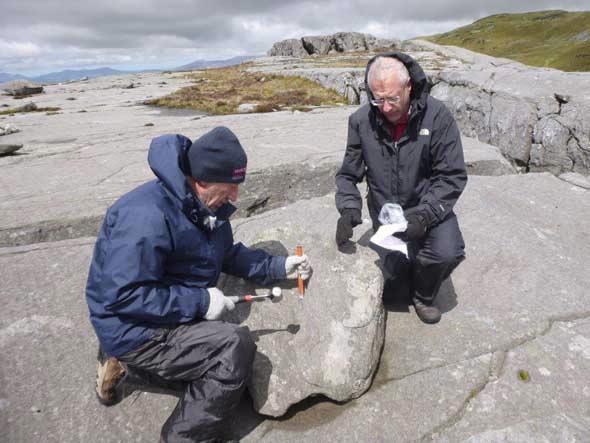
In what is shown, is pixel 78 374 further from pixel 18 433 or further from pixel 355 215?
pixel 355 215

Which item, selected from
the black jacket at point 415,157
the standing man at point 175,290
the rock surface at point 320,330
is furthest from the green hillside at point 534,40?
the standing man at point 175,290

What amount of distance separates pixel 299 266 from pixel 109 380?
65.4 inches

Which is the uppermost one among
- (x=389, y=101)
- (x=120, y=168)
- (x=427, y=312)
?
(x=389, y=101)

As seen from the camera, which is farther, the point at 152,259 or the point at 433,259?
the point at 433,259

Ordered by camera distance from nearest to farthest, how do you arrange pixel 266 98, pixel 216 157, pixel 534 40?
pixel 216 157, pixel 266 98, pixel 534 40

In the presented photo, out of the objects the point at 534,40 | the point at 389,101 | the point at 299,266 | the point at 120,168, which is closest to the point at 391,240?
the point at 299,266

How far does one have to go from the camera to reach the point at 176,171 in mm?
2449

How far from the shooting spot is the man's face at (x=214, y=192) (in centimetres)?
262

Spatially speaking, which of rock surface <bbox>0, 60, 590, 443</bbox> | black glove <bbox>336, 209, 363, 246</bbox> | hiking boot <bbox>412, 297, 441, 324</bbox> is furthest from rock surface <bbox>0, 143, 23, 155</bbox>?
hiking boot <bbox>412, 297, 441, 324</bbox>

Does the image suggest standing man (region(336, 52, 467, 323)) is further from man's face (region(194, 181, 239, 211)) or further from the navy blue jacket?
the navy blue jacket

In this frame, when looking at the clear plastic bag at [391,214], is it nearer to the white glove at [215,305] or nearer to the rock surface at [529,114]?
the white glove at [215,305]

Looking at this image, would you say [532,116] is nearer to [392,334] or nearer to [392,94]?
[392,94]

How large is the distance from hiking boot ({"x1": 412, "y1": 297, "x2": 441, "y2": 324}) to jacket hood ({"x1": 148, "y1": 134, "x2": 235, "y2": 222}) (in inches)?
85.4

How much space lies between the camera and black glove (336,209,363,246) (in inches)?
137
